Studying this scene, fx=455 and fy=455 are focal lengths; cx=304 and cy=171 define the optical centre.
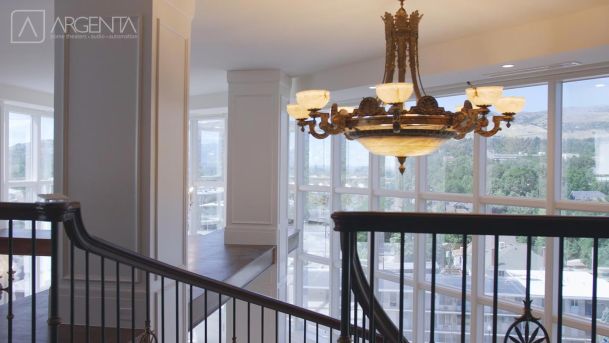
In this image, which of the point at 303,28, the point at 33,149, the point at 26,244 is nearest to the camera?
the point at 26,244

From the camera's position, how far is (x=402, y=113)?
2.74m

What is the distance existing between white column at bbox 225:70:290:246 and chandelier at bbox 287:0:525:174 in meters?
3.04

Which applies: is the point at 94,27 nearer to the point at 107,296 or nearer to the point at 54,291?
the point at 107,296

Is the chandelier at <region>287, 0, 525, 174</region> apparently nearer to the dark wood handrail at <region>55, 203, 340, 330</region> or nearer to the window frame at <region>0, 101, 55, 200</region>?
the dark wood handrail at <region>55, 203, 340, 330</region>

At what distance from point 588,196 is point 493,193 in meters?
1.00

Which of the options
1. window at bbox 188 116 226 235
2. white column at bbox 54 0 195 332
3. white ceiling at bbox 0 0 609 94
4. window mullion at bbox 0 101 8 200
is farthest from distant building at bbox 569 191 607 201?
window mullion at bbox 0 101 8 200

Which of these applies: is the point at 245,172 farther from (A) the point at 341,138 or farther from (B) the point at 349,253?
(B) the point at 349,253

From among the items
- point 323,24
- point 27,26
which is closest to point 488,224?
point 323,24

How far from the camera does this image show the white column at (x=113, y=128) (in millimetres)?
2871

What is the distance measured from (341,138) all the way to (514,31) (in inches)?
132

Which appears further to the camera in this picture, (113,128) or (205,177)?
(205,177)

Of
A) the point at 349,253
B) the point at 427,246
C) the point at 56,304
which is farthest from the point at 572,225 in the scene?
the point at 427,246

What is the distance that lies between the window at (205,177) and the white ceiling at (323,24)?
3.54 m

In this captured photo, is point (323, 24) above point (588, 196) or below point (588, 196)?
above
